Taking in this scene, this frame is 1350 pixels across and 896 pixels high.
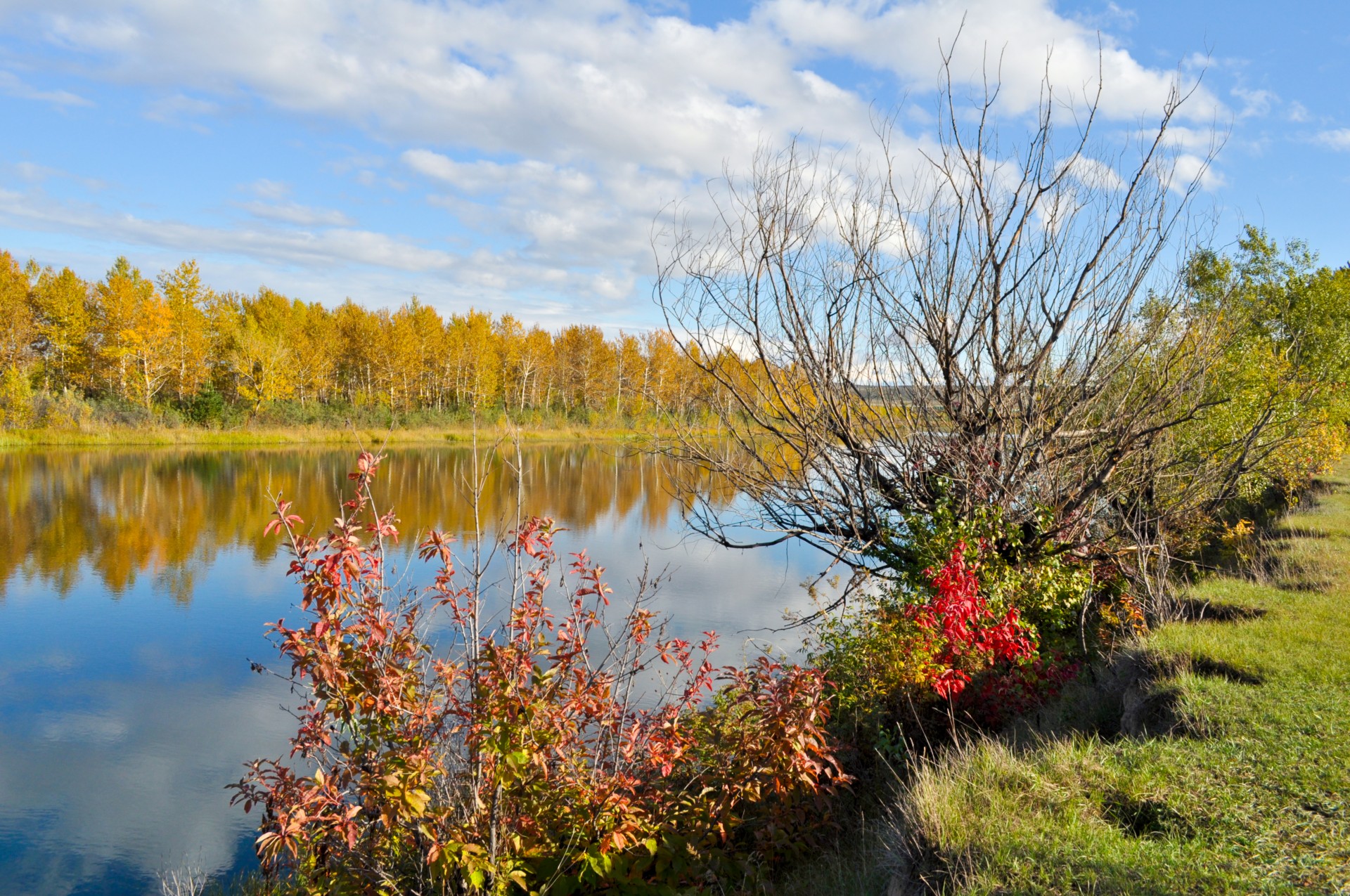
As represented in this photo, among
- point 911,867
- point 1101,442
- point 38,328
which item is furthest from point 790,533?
point 38,328

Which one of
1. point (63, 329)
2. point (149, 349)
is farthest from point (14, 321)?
point (149, 349)

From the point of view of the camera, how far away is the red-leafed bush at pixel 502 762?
155 inches

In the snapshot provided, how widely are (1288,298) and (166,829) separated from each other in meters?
30.2

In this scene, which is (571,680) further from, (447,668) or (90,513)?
(90,513)

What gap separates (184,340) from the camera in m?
46.8

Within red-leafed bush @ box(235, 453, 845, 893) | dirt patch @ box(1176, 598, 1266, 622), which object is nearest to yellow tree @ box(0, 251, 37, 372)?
red-leafed bush @ box(235, 453, 845, 893)

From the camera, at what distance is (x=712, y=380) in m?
9.45

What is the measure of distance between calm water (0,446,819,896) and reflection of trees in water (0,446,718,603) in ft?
0.35

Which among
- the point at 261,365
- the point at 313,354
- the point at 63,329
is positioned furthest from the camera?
the point at 313,354

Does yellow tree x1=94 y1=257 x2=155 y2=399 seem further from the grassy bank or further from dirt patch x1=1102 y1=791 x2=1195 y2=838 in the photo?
dirt patch x1=1102 y1=791 x2=1195 y2=838

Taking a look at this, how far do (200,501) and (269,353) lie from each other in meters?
27.0

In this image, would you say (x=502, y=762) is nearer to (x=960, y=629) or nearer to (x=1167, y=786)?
(x=1167, y=786)

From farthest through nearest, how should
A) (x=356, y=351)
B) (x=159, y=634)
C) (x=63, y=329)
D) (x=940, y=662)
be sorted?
(x=356, y=351)
(x=63, y=329)
(x=159, y=634)
(x=940, y=662)

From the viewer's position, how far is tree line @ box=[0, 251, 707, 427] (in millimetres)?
44375
